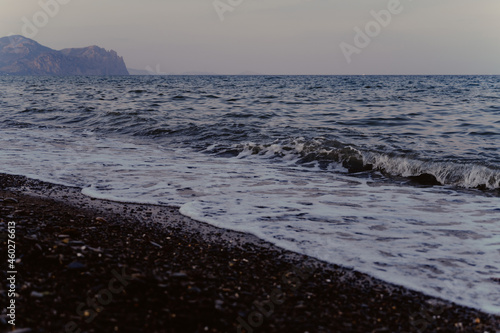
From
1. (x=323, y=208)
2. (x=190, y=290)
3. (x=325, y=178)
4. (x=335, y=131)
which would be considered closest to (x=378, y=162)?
(x=325, y=178)

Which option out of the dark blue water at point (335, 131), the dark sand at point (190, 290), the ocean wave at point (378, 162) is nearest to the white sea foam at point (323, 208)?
the dark sand at point (190, 290)

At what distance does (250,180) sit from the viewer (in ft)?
26.3

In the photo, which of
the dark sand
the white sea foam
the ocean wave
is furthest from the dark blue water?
the dark sand

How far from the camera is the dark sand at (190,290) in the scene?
8.90 feet

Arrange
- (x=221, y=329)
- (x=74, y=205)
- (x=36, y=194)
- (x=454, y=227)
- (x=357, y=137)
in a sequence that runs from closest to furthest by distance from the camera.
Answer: (x=221, y=329) < (x=454, y=227) < (x=74, y=205) < (x=36, y=194) < (x=357, y=137)

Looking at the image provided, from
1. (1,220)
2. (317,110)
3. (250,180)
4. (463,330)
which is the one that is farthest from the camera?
(317,110)

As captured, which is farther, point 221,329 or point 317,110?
point 317,110

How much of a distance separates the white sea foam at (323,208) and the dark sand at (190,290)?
1.27ft

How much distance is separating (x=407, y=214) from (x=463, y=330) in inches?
124

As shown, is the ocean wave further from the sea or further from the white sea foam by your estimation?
the white sea foam

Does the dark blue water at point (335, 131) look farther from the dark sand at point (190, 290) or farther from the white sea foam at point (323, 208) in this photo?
the dark sand at point (190, 290)

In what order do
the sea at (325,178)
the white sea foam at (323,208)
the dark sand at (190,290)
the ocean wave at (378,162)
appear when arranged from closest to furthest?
the dark sand at (190,290) < the white sea foam at (323,208) < the sea at (325,178) < the ocean wave at (378,162)

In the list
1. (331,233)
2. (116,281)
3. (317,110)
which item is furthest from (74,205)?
(317,110)

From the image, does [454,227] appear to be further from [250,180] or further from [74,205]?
[74,205]
